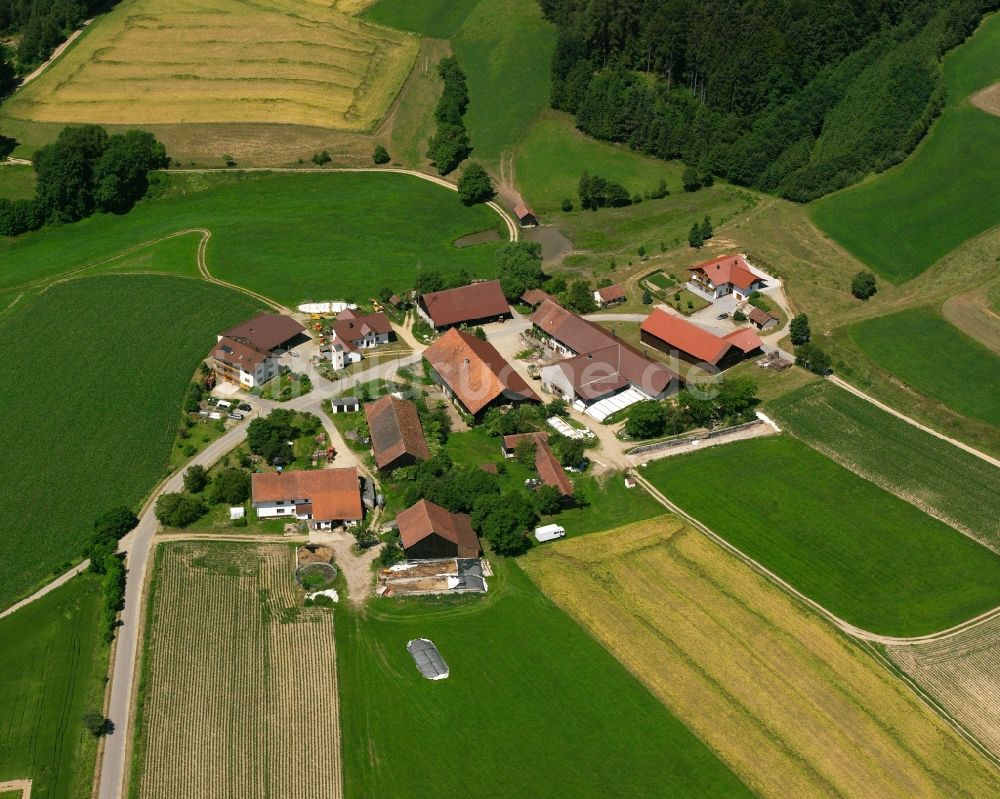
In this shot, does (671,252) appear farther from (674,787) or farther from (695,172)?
(674,787)

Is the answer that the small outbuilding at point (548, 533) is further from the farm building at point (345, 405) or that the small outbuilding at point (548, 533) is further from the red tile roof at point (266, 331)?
the red tile roof at point (266, 331)

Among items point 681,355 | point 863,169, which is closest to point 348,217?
point 681,355

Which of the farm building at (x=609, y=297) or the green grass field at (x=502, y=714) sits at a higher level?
the farm building at (x=609, y=297)

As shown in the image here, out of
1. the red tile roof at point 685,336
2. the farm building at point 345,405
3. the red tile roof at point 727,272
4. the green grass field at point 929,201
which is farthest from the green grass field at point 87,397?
the green grass field at point 929,201

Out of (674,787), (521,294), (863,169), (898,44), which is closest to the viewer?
(674,787)

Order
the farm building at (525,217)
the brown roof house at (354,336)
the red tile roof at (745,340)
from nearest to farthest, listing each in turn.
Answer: the brown roof house at (354,336) < the red tile roof at (745,340) < the farm building at (525,217)

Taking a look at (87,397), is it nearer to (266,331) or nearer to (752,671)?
(266,331)

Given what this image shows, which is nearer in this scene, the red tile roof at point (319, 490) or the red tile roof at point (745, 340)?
the red tile roof at point (319, 490)
